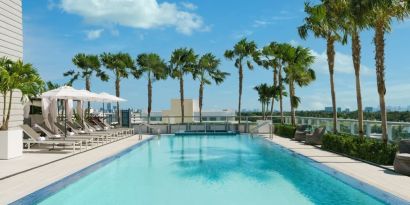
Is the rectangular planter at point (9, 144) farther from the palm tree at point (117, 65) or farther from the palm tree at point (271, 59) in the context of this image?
the palm tree at point (117, 65)

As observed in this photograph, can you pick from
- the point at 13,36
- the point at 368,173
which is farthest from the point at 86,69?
the point at 368,173

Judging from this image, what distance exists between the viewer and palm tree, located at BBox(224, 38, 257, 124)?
1267 inches

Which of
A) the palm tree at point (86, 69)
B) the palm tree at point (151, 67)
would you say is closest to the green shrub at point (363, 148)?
the palm tree at point (151, 67)

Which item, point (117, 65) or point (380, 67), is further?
point (117, 65)

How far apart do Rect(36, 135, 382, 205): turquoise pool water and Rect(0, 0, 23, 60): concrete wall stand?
604 centimetres

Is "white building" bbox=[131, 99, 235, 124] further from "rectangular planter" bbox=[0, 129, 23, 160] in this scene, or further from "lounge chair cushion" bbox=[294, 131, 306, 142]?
"rectangular planter" bbox=[0, 129, 23, 160]

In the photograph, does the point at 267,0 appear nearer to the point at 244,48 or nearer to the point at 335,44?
the point at 335,44

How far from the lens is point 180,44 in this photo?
34094 mm

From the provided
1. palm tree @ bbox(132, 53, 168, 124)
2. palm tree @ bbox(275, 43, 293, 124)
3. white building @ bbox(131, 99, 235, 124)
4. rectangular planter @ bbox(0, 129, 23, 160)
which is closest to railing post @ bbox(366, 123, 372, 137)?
palm tree @ bbox(275, 43, 293, 124)

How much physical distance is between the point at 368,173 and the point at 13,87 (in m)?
10.3

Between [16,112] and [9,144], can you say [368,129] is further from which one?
[16,112]

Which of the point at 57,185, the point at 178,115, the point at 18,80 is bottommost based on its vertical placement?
the point at 57,185

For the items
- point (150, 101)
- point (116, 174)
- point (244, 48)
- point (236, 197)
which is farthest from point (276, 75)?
point (236, 197)

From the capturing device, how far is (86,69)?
34344 millimetres
